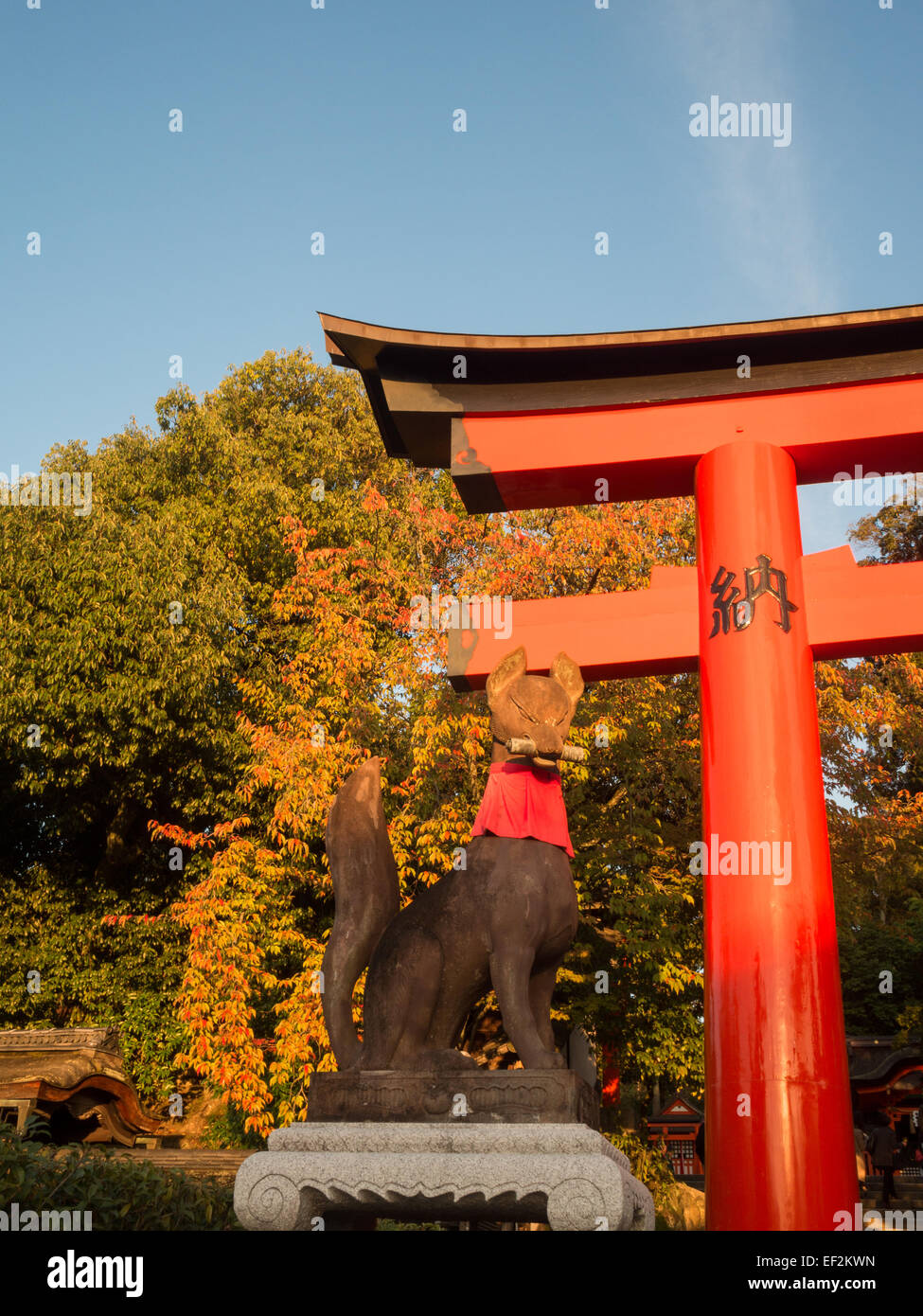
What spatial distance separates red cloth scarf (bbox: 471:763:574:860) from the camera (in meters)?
4.16

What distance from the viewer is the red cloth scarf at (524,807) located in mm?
4164

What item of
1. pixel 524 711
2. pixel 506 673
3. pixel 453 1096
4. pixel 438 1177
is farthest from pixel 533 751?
A: pixel 438 1177

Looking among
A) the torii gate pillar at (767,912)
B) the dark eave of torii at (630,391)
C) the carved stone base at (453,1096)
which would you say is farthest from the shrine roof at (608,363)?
the carved stone base at (453,1096)

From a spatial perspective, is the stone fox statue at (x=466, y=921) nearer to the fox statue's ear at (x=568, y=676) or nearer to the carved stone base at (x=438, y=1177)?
the fox statue's ear at (x=568, y=676)

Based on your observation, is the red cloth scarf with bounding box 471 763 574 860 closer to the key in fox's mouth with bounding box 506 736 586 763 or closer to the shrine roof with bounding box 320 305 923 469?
the key in fox's mouth with bounding box 506 736 586 763

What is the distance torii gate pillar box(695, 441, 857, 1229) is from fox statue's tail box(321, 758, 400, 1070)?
5.99 ft

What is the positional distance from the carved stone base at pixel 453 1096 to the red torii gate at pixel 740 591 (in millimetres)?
1326

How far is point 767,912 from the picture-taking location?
5055mm

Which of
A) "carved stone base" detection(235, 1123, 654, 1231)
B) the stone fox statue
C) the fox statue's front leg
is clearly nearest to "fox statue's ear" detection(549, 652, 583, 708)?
the stone fox statue

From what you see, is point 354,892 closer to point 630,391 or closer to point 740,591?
point 740,591

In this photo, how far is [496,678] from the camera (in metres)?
4.52
